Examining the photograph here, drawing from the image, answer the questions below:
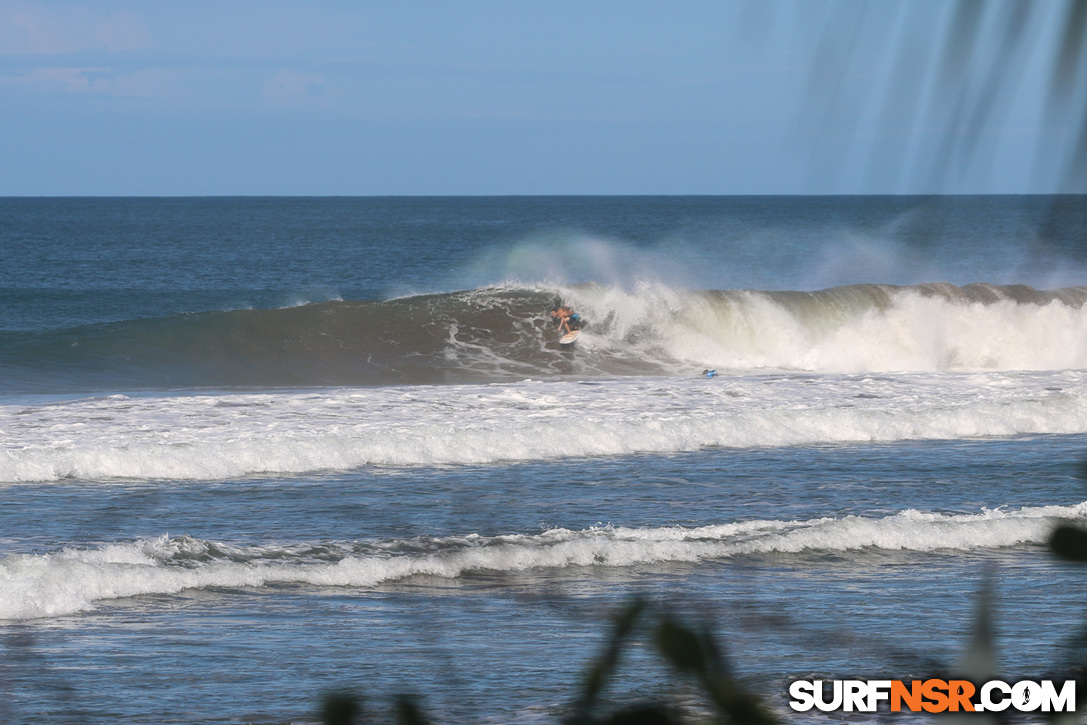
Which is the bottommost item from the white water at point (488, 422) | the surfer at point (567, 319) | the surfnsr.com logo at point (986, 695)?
the white water at point (488, 422)

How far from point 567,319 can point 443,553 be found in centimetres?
1950

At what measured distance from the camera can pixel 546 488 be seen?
11.8m

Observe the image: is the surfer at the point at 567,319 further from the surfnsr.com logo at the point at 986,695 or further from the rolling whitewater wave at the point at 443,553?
the surfnsr.com logo at the point at 986,695

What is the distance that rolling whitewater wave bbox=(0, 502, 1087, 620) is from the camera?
7703 mm

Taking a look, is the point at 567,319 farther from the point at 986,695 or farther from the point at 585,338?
the point at 986,695

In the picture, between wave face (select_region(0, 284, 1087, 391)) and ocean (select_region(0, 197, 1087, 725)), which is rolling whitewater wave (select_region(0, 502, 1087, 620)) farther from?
wave face (select_region(0, 284, 1087, 391))

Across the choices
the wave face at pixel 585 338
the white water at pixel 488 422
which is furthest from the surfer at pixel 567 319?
the white water at pixel 488 422

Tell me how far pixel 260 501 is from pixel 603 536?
11.5 feet

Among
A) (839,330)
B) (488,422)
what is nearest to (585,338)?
(839,330)

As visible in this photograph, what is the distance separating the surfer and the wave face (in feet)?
1.06

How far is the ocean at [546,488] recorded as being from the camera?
5188 mm

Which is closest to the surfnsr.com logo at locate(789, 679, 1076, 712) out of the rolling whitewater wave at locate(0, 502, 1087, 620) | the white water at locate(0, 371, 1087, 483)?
the rolling whitewater wave at locate(0, 502, 1087, 620)

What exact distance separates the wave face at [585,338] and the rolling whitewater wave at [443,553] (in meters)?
15.0

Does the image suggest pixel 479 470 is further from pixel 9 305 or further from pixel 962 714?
pixel 9 305
